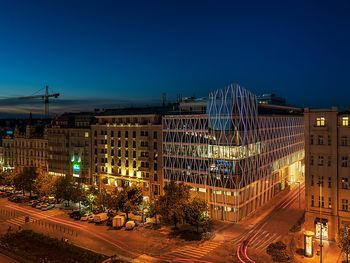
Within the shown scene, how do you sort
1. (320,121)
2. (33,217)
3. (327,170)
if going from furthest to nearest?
(33,217) → (320,121) → (327,170)

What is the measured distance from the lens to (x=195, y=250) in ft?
195

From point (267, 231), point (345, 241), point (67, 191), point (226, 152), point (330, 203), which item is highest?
point (226, 152)

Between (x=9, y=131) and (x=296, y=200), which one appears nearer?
(x=296, y=200)

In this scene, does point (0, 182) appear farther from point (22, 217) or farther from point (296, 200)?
point (296, 200)

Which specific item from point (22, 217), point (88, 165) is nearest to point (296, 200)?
point (88, 165)

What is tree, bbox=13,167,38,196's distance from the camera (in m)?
100

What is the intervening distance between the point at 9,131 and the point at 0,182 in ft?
106

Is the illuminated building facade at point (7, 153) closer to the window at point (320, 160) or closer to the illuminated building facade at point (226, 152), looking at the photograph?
the illuminated building facade at point (226, 152)

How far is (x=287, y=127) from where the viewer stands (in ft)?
353

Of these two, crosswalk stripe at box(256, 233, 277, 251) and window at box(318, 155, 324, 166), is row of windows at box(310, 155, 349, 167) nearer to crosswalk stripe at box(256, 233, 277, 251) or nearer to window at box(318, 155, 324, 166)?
window at box(318, 155, 324, 166)

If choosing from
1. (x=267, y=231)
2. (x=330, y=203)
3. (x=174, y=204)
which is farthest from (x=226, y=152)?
(x=330, y=203)

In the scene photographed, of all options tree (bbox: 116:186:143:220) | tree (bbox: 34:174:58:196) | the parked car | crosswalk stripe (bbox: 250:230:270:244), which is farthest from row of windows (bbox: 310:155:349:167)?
tree (bbox: 34:174:58:196)

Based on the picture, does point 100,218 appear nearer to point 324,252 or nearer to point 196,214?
point 196,214

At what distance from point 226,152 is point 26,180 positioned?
62363 mm
